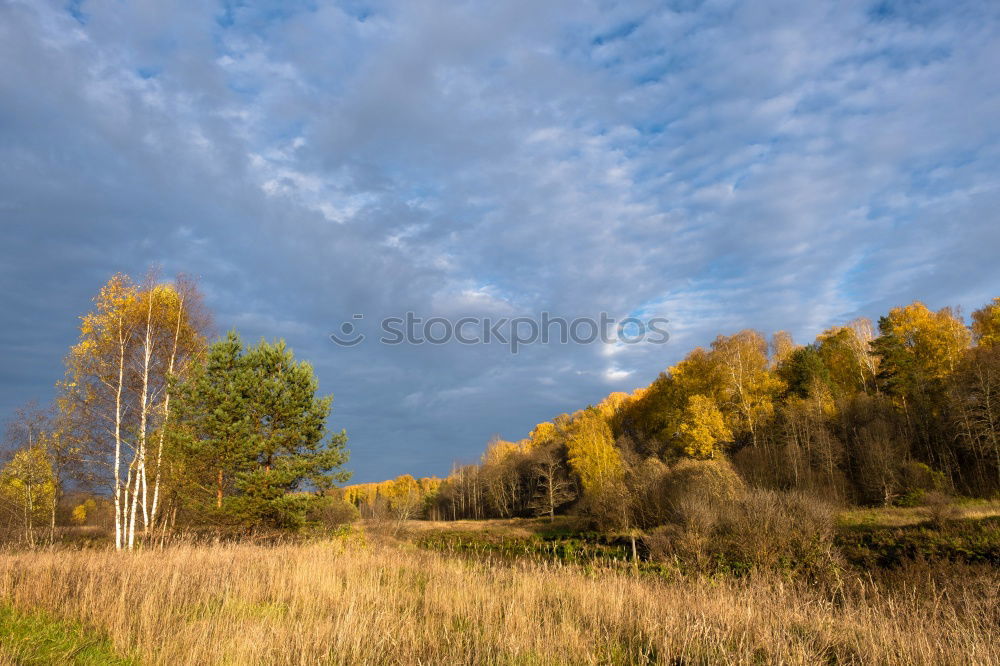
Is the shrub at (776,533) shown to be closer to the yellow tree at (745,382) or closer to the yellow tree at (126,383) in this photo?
the yellow tree at (126,383)

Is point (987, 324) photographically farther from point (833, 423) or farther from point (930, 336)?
point (833, 423)

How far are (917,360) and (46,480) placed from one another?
57.0 metres

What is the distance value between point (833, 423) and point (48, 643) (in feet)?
153

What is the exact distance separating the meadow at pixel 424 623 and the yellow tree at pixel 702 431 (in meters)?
29.9

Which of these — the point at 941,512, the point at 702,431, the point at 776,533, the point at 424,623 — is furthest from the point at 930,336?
the point at 424,623

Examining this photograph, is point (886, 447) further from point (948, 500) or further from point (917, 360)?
point (917, 360)

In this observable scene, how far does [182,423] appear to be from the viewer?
1883 centimetres

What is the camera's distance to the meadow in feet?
15.9

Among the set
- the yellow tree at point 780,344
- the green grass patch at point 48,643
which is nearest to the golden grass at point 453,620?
the green grass patch at point 48,643

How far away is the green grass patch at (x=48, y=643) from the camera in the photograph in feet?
15.7

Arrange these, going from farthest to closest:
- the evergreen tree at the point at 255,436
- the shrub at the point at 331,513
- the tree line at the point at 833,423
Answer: the tree line at the point at 833,423, the shrub at the point at 331,513, the evergreen tree at the point at 255,436

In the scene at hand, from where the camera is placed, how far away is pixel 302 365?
835 inches

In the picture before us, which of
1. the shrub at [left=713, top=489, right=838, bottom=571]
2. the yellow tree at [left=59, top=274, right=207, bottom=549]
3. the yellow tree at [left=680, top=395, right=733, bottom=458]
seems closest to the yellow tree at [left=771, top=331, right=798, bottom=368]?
the yellow tree at [left=680, top=395, right=733, bottom=458]

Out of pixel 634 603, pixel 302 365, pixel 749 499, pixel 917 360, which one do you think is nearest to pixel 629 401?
pixel 917 360
